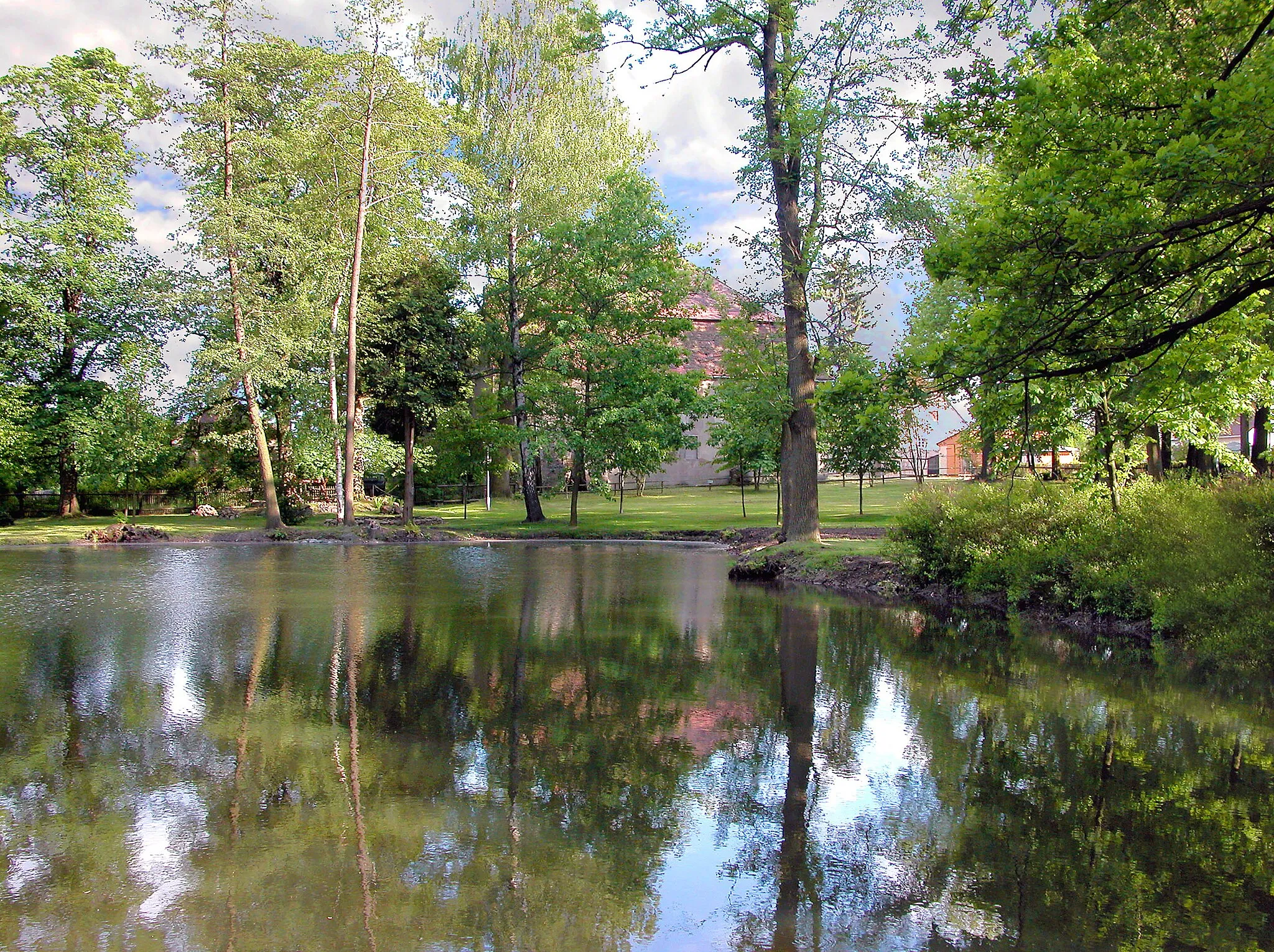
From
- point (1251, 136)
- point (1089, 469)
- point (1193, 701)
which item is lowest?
point (1193, 701)

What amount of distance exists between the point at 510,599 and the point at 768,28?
551 inches

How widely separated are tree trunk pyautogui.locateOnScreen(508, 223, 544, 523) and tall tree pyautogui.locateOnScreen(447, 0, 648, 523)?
5 cm

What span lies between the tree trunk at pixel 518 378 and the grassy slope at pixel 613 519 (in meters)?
0.95

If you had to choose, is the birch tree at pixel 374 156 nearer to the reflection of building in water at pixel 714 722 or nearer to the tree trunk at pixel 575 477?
the tree trunk at pixel 575 477

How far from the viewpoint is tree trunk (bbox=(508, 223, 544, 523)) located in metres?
33.7

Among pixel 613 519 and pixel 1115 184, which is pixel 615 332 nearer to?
pixel 613 519

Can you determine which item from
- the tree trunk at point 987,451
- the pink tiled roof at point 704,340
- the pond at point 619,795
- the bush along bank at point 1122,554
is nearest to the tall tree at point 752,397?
the tree trunk at point 987,451

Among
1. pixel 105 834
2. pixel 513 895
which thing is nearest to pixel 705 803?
pixel 513 895

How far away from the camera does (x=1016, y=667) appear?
372 inches

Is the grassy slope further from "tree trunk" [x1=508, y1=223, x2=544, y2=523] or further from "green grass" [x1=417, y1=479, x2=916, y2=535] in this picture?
"tree trunk" [x1=508, y1=223, x2=544, y2=523]

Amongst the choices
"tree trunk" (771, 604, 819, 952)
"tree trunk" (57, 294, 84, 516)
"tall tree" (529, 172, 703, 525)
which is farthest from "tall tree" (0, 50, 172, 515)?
"tree trunk" (771, 604, 819, 952)

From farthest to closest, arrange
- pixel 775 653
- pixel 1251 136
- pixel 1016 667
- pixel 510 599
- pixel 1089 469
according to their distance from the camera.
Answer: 1. pixel 510 599
2. pixel 1089 469
3. pixel 775 653
4. pixel 1016 667
5. pixel 1251 136

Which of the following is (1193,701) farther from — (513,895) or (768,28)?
(768,28)

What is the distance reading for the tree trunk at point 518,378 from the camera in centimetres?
3369
